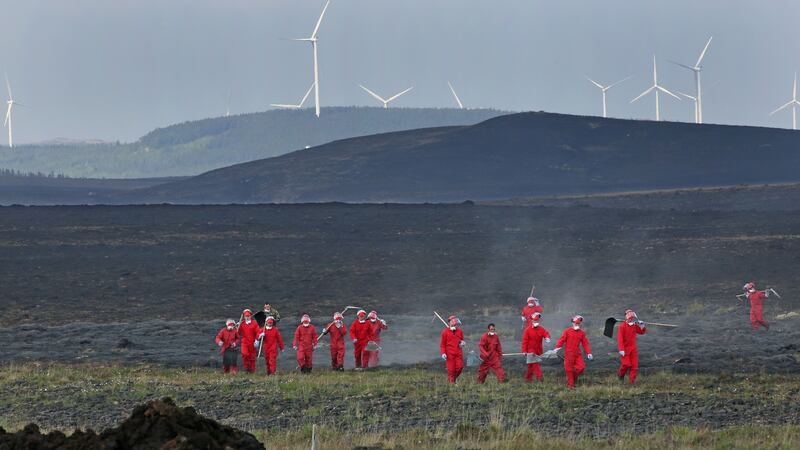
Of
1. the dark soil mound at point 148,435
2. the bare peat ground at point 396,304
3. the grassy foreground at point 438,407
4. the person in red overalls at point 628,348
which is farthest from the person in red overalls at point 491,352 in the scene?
the dark soil mound at point 148,435

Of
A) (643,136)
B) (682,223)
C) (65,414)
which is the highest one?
(643,136)

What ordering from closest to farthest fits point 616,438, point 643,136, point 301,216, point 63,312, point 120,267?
1. point 616,438
2. point 63,312
3. point 120,267
4. point 301,216
5. point 643,136

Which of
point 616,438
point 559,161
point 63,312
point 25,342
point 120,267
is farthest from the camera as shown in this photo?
point 559,161

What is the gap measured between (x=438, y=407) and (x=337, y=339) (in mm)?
8300

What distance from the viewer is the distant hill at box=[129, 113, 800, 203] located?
123m

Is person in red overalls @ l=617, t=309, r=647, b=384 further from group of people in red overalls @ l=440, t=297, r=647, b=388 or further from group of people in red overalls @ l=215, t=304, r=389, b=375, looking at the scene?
group of people in red overalls @ l=215, t=304, r=389, b=375

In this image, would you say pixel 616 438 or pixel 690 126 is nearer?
pixel 616 438

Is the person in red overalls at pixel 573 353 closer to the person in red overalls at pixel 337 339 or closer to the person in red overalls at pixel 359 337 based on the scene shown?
the person in red overalls at pixel 337 339

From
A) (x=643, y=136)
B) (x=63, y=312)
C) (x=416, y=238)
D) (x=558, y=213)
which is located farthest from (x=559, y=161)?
(x=63, y=312)

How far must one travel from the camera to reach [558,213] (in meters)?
80.2

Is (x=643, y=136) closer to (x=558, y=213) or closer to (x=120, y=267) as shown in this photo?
(x=558, y=213)

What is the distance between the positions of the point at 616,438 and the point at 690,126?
417 feet

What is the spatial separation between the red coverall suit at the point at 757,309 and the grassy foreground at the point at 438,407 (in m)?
9.35

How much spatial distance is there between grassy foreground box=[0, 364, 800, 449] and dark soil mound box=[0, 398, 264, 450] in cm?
425
